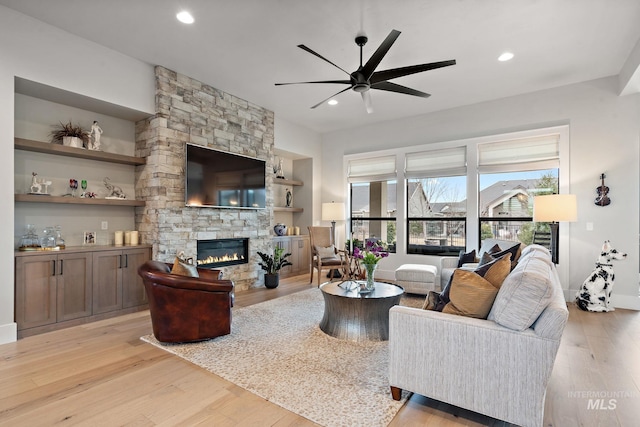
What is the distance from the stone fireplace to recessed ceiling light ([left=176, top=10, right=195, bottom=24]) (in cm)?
292

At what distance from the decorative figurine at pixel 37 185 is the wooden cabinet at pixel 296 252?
3.58 m

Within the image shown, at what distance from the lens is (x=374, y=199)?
23.0 ft

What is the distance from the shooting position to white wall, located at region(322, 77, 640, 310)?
446 centimetres

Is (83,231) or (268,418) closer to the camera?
(268,418)

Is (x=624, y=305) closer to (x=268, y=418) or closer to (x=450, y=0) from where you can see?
(x=450, y=0)

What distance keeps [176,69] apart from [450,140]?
4601 millimetres

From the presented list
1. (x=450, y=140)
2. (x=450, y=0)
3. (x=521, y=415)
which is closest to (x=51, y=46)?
(x=450, y=0)

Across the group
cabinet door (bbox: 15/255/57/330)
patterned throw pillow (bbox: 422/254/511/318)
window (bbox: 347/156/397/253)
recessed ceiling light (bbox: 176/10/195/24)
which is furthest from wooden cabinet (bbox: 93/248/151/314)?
window (bbox: 347/156/397/253)

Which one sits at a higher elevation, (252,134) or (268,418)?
(252,134)

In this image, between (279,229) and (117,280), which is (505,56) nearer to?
(279,229)

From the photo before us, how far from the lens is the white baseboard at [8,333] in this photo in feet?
10.2

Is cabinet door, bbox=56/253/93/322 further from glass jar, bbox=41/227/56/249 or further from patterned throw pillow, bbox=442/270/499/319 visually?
patterned throw pillow, bbox=442/270/499/319

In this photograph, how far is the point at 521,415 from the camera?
175 centimetres

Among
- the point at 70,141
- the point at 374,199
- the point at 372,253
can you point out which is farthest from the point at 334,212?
the point at 70,141
